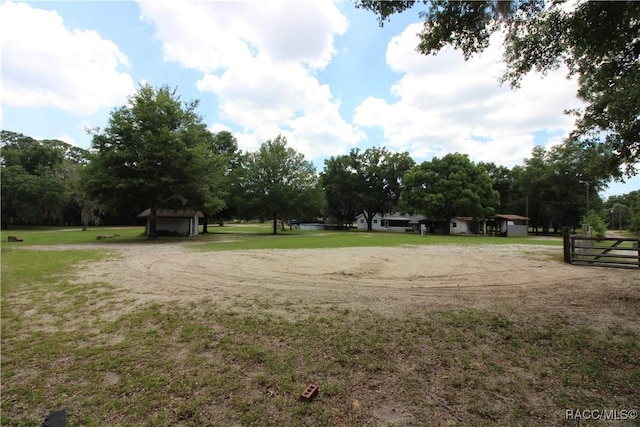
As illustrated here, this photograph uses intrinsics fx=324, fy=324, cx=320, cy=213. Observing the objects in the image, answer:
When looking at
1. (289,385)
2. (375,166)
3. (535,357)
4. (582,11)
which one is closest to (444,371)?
(535,357)

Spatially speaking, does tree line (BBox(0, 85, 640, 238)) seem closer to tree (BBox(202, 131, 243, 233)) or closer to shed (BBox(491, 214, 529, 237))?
tree (BBox(202, 131, 243, 233))

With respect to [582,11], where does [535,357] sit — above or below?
below

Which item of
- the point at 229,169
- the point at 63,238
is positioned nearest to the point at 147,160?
the point at 63,238

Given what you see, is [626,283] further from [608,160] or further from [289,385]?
[289,385]

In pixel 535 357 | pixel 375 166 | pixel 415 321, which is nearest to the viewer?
pixel 535 357

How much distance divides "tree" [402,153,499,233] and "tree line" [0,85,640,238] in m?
0.15

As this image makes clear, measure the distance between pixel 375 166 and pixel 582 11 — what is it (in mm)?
55864

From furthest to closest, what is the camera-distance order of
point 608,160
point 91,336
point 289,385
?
1. point 608,160
2. point 91,336
3. point 289,385

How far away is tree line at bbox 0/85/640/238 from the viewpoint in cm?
2453

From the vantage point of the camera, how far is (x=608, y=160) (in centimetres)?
1089

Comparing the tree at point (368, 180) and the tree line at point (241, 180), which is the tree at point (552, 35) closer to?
the tree line at point (241, 180)

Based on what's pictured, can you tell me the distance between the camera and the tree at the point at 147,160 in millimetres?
23938

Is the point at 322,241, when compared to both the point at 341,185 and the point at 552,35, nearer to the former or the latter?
the point at 552,35

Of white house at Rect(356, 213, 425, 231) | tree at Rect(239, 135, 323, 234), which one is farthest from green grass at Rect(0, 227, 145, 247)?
white house at Rect(356, 213, 425, 231)
